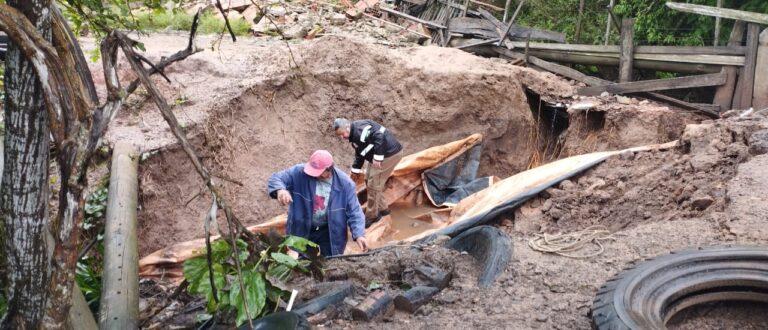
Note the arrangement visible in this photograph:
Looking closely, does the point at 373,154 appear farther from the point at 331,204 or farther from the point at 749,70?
the point at 749,70

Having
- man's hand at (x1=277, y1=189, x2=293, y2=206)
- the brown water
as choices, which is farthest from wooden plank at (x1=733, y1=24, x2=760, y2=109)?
A: man's hand at (x1=277, y1=189, x2=293, y2=206)

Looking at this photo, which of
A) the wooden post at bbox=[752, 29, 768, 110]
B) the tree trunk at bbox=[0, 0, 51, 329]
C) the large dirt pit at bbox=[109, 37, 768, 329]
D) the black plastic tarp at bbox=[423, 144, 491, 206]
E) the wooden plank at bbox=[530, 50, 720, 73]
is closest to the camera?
the tree trunk at bbox=[0, 0, 51, 329]

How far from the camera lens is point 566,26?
17.0 meters

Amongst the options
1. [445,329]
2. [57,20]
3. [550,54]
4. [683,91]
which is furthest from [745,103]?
[57,20]

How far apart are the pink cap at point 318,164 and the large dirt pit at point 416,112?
3487 millimetres

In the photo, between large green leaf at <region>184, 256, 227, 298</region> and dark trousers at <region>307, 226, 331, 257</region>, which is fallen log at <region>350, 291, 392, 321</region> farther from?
dark trousers at <region>307, 226, 331, 257</region>

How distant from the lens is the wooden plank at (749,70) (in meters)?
9.61

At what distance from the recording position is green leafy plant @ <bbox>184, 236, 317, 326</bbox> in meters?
3.97

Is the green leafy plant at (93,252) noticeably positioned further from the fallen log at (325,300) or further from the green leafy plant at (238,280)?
the fallen log at (325,300)

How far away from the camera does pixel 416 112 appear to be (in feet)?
38.8

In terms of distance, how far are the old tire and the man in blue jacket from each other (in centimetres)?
286

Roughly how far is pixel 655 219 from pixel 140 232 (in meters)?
5.97

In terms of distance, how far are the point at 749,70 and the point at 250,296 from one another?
858 cm

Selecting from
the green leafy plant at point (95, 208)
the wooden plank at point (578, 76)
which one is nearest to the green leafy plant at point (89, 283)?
the green leafy plant at point (95, 208)
